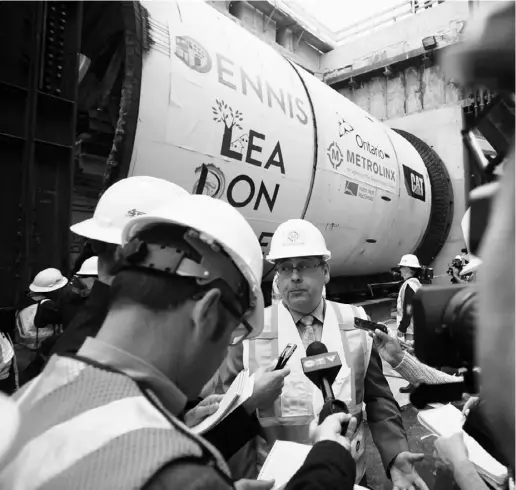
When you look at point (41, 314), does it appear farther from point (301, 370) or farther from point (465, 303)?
point (465, 303)

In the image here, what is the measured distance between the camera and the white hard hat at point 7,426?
531 millimetres

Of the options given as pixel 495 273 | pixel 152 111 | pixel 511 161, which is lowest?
pixel 495 273

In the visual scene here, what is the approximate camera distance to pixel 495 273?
1.33 ft

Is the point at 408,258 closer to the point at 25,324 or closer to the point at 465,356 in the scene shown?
the point at 25,324

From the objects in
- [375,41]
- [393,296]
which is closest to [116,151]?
[393,296]

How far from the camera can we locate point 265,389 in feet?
4.88

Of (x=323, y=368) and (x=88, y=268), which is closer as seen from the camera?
(x=323, y=368)

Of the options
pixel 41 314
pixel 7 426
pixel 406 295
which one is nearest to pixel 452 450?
pixel 7 426

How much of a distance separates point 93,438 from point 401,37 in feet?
34.5

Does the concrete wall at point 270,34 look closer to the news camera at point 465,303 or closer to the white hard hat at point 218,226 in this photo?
the white hard hat at point 218,226

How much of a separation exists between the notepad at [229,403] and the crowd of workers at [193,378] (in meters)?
0.03

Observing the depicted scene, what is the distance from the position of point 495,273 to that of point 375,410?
5.20 ft

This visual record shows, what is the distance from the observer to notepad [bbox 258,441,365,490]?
117 centimetres

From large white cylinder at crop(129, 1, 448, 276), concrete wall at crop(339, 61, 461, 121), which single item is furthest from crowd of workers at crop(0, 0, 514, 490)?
concrete wall at crop(339, 61, 461, 121)
